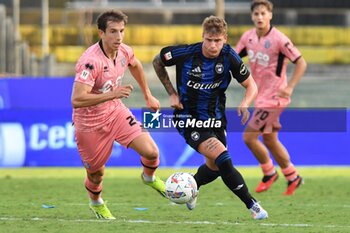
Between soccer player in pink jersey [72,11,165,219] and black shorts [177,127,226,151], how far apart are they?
0.38 m

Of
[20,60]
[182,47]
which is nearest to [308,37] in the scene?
[20,60]

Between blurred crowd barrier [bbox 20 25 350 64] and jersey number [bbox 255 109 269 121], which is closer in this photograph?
jersey number [bbox 255 109 269 121]

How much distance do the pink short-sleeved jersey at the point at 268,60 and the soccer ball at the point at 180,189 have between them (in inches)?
143

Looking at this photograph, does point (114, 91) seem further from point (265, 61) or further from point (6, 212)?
point (265, 61)

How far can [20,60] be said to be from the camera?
2767cm

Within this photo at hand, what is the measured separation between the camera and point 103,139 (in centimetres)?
1038

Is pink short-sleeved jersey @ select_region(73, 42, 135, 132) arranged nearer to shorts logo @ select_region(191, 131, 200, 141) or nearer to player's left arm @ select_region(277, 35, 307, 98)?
shorts logo @ select_region(191, 131, 200, 141)

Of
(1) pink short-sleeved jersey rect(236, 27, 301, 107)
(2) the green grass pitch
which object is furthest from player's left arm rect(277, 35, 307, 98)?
(2) the green grass pitch

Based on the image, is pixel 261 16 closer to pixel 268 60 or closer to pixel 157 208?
pixel 268 60

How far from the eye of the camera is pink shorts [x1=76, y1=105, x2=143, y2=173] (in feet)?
33.9

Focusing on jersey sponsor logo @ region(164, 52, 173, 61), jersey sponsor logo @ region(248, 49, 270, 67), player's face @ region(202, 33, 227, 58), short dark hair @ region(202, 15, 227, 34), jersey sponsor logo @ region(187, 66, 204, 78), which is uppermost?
short dark hair @ region(202, 15, 227, 34)

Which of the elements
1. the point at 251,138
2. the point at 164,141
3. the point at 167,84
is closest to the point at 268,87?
the point at 251,138

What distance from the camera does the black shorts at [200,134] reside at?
1048 centimetres

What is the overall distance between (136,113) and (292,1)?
81.0ft
